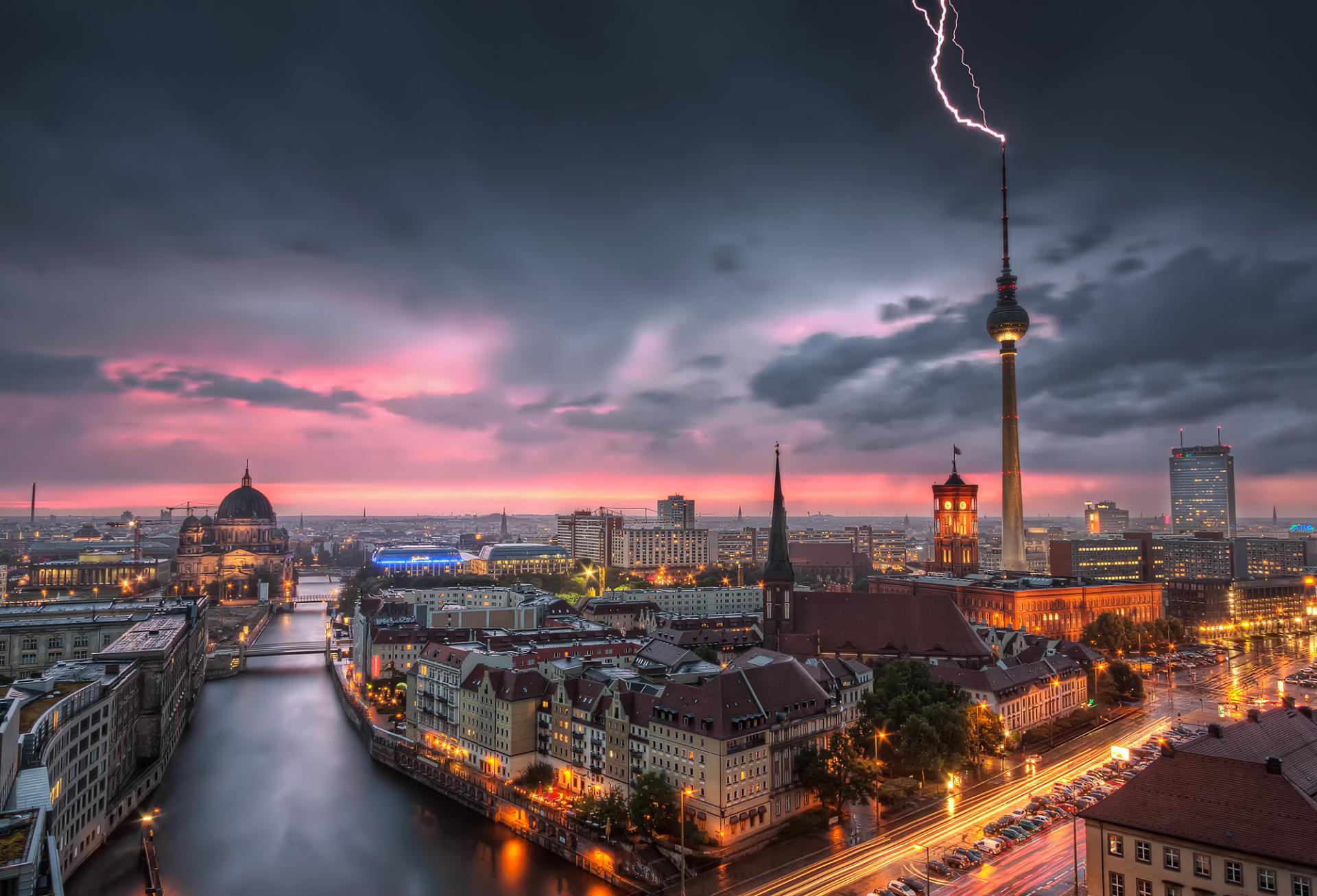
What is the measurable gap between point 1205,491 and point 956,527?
135 meters

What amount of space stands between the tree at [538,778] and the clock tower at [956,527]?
73071 mm

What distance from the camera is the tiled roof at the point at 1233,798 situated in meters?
18.1

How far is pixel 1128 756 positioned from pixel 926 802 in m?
11.8

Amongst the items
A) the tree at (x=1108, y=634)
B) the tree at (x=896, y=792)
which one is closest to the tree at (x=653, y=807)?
the tree at (x=896, y=792)

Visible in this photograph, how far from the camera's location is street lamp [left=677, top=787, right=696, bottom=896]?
2792 cm

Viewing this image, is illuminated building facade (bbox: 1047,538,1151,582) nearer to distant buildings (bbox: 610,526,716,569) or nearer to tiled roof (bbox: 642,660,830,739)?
distant buildings (bbox: 610,526,716,569)

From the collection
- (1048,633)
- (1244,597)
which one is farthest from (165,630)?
(1244,597)

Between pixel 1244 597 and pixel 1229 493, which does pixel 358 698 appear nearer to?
pixel 1244 597

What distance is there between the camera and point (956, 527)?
10188 cm

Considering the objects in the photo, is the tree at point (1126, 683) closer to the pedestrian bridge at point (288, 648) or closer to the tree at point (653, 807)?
the tree at point (653, 807)

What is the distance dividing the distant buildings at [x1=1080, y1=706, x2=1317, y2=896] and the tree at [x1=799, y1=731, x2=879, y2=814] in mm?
14386

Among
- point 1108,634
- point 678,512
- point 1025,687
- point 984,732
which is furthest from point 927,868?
point 678,512

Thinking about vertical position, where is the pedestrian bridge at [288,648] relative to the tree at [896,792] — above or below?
below

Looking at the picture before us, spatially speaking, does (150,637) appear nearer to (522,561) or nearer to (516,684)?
(516,684)
